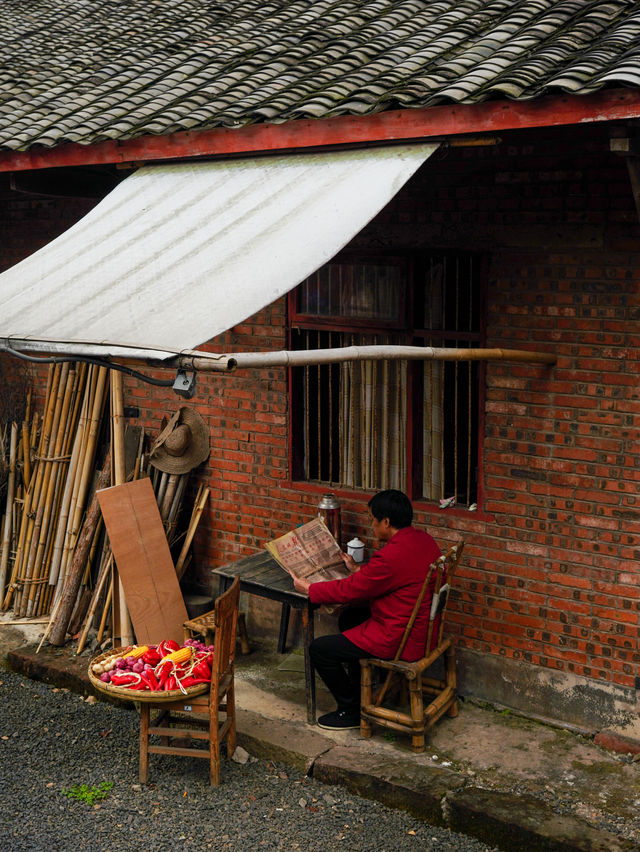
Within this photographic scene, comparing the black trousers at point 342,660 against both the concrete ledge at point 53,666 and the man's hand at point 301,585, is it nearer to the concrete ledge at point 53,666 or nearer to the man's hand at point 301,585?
the man's hand at point 301,585

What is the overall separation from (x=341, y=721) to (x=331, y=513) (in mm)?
1388

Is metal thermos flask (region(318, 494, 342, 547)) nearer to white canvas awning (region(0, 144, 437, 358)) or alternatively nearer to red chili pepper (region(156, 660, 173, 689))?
red chili pepper (region(156, 660, 173, 689))

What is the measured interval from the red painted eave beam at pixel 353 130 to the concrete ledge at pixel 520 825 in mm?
3443

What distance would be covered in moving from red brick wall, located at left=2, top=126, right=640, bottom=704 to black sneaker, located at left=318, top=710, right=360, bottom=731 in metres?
0.89

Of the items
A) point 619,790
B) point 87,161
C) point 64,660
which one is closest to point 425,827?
point 619,790

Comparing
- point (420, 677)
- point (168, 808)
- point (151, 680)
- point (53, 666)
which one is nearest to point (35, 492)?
point (53, 666)

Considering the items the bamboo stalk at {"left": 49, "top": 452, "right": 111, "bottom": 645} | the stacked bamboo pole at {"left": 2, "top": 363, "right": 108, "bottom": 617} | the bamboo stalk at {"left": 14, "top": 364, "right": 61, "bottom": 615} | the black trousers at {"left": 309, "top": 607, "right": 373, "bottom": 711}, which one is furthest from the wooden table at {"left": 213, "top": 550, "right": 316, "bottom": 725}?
the bamboo stalk at {"left": 14, "top": 364, "right": 61, "bottom": 615}

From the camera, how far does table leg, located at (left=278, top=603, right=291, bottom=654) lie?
281 inches

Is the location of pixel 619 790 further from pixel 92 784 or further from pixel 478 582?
pixel 92 784

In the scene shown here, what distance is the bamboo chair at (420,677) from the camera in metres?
5.67

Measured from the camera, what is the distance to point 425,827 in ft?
17.0

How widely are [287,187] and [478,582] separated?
2728mm

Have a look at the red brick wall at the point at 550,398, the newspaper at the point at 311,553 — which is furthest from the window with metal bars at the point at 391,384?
the newspaper at the point at 311,553

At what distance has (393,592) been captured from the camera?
5.77 m
